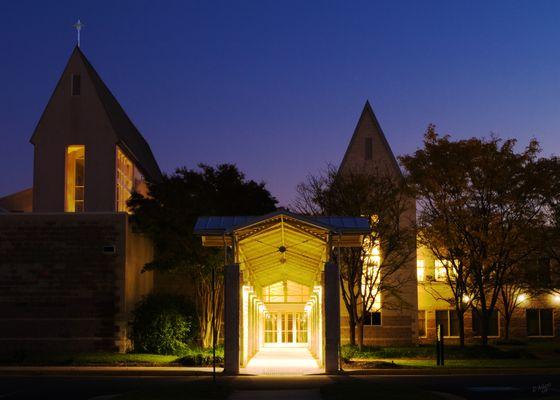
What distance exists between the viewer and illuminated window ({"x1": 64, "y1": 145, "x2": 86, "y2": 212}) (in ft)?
139

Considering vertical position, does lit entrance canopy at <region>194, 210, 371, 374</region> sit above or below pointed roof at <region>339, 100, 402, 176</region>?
below

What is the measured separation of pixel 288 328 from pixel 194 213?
14.3 metres

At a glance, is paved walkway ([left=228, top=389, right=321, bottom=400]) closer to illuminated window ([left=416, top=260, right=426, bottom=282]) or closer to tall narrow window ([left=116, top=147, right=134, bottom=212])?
tall narrow window ([left=116, top=147, right=134, bottom=212])

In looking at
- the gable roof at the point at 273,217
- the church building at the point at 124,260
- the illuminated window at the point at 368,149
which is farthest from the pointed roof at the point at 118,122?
the gable roof at the point at 273,217

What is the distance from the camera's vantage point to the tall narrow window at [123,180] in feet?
140

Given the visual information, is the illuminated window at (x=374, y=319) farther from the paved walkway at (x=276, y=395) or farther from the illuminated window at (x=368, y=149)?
the paved walkway at (x=276, y=395)

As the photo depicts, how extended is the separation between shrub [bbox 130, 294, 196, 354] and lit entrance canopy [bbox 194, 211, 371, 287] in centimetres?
486

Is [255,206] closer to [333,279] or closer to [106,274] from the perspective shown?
[106,274]

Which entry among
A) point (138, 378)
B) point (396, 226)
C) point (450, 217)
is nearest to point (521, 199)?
point (450, 217)

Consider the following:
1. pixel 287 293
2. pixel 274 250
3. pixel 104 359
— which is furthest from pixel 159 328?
pixel 287 293

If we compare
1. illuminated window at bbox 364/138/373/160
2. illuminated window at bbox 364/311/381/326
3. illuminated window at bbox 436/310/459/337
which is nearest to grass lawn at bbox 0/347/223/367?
illuminated window at bbox 364/311/381/326

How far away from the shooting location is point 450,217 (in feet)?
122

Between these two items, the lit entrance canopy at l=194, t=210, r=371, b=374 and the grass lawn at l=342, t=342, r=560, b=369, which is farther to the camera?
the grass lawn at l=342, t=342, r=560, b=369

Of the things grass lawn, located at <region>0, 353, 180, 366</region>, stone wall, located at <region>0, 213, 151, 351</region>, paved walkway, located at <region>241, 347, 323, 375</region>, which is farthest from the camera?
stone wall, located at <region>0, 213, 151, 351</region>
